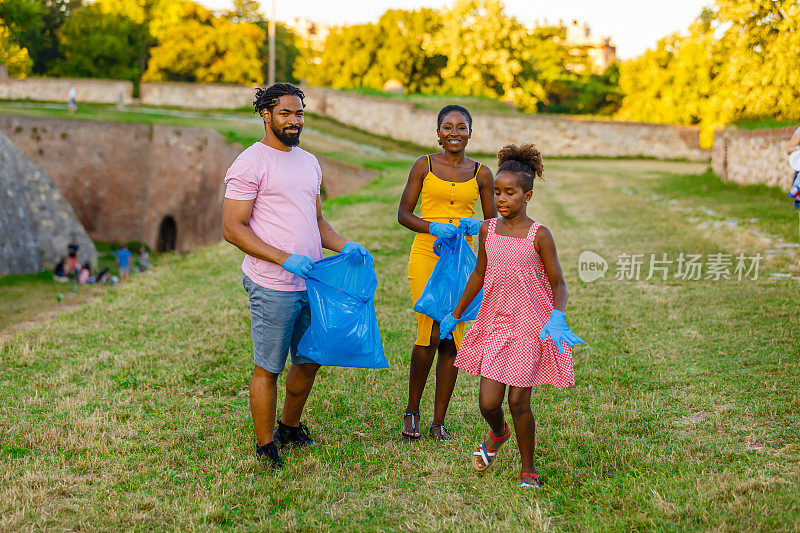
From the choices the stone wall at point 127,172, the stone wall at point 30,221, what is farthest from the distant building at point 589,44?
the stone wall at point 30,221

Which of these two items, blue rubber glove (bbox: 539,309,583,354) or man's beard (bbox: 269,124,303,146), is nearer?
blue rubber glove (bbox: 539,309,583,354)

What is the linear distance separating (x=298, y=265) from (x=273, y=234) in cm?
26

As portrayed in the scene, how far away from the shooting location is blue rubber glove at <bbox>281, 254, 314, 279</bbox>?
3852 millimetres

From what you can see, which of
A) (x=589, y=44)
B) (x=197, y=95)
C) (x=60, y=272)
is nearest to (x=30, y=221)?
(x=60, y=272)

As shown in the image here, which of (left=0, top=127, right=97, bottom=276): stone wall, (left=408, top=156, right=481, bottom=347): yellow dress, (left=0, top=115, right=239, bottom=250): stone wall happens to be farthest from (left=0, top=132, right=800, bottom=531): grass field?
(left=0, top=115, right=239, bottom=250): stone wall

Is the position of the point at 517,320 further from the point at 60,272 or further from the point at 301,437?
the point at 60,272

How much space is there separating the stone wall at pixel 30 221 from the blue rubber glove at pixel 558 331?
45.2 ft

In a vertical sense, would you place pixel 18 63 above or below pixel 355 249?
above

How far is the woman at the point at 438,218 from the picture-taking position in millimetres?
4426

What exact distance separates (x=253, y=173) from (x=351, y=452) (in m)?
1.63

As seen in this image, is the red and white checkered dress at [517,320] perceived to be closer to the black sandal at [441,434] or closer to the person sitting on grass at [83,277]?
the black sandal at [441,434]

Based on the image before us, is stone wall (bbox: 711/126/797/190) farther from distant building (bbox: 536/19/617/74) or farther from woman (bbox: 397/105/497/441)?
distant building (bbox: 536/19/617/74)

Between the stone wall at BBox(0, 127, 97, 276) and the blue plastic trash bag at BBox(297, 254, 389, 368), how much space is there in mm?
12791

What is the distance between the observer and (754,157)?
1627 centimetres
